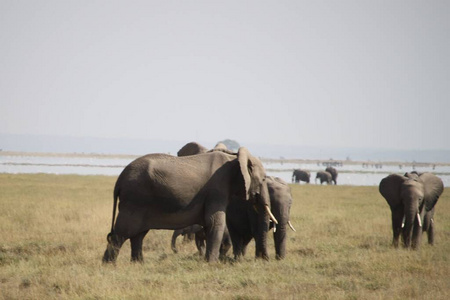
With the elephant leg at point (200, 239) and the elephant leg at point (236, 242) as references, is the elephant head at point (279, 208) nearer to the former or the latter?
the elephant leg at point (236, 242)

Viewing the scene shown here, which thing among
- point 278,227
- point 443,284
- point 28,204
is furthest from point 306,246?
point 28,204

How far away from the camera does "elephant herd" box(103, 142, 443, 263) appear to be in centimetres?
1162

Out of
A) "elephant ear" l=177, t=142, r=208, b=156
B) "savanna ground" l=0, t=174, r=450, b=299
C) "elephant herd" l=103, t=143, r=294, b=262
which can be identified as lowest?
"savanna ground" l=0, t=174, r=450, b=299

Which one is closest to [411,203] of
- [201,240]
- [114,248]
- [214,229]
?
[201,240]

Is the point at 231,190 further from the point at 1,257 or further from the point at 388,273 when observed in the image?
the point at 1,257

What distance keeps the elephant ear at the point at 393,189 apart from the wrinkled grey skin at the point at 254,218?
410 centimetres

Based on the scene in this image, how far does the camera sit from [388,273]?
11.6m

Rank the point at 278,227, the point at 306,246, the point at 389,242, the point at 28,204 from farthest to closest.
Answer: the point at 28,204, the point at 389,242, the point at 306,246, the point at 278,227

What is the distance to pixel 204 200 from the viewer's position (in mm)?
12133

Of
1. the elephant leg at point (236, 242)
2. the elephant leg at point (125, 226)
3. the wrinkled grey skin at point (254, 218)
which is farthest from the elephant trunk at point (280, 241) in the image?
the elephant leg at point (125, 226)

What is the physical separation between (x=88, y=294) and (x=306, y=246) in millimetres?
7736

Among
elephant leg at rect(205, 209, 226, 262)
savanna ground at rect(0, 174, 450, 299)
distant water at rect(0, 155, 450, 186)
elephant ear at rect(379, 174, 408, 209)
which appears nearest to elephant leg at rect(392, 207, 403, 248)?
elephant ear at rect(379, 174, 408, 209)

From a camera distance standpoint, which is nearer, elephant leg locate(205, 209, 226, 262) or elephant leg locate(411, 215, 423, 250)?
elephant leg locate(205, 209, 226, 262)

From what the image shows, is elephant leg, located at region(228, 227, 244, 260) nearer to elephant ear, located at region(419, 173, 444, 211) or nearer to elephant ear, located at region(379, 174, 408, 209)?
elephant ear, located at region(379, 174, 408, 209)
